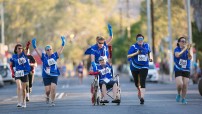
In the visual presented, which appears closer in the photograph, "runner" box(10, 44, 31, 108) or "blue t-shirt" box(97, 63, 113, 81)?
"blue t-shirt" box(97, 63, 113, 81)

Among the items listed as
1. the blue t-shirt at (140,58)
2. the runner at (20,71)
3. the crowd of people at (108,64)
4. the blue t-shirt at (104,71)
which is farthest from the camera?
the runner at (20,71)

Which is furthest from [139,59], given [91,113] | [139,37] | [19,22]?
[19,22]

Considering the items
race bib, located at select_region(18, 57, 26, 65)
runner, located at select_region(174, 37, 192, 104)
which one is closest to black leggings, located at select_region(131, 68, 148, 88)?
runner, located at select_region(174, 37, 192, 104)

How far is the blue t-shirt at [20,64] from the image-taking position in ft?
77.5

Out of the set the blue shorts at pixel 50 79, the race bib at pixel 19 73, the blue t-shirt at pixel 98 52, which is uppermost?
the blue t-shirt at pixel 98 52

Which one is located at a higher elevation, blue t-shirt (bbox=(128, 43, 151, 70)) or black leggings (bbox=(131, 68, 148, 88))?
blue t-shirt (bbox=(128, 43, 151, 70))

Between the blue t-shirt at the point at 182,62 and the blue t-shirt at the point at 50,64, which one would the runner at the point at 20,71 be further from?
the blue t-shirt at the point at 182,62

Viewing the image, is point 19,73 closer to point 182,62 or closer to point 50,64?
point 50,64

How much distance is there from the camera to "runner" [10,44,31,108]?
23.5 metres

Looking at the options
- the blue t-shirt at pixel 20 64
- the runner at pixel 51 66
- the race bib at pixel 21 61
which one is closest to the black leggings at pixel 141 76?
the runner at pixel 51 66

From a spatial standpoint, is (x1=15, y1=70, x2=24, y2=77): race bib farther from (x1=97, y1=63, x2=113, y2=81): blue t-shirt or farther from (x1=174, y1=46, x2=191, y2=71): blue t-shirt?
(x1=174, y1=46, x2=191, y2=71): blue t-shirt

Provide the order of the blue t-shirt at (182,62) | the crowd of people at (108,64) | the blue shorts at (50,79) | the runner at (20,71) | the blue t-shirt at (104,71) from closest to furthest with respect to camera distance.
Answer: the blue t-shirt at (104,71), the crowd of people at (108,64), the blue t-shirt at (182,62), the runner at (20,71), the blue shorts at (50,79)

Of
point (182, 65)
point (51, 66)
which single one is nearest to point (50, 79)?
point (51, 66)

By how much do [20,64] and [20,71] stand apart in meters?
0.24
